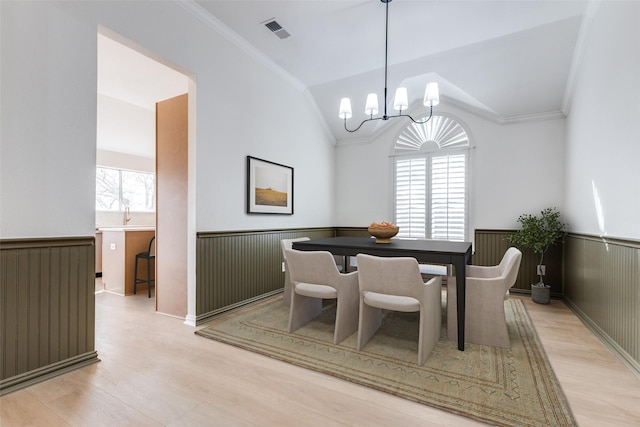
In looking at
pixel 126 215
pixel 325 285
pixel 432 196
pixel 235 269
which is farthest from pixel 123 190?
pixel 432 196

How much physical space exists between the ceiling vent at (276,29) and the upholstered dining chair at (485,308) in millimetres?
3124

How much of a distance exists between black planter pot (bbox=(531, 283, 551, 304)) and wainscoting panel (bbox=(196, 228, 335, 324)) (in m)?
3.35

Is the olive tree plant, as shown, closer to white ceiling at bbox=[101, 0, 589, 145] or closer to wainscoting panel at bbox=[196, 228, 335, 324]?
white ceiling at bbox=[101, 0, 589, 145]

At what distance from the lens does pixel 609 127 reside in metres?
2.63

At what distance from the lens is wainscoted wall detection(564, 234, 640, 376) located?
2154 mm

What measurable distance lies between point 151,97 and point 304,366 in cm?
488

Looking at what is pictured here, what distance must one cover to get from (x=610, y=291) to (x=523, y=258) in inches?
74.5

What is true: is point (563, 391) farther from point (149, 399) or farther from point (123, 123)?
point (123, 123)

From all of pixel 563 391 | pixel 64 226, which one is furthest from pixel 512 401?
pixel 64 226

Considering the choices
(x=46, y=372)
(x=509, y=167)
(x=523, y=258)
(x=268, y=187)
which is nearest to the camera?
(x=46, y=372)

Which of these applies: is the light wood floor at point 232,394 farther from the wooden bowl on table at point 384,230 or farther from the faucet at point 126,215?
the faucet at point 126,215

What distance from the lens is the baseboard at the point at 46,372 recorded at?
1.85 m

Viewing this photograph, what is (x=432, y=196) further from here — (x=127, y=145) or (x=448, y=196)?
(x=127, y=145)

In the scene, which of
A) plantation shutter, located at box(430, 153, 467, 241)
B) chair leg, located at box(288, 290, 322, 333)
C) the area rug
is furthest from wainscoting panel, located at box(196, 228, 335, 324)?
plantation shutter, located at box(430, 153, 467, 241)
